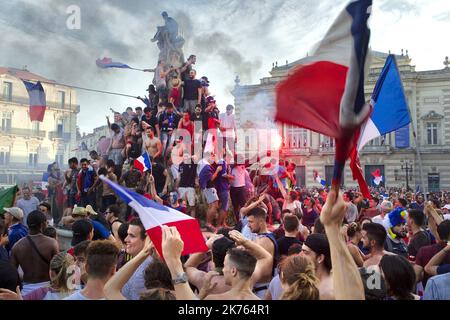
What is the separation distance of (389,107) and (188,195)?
7.70m

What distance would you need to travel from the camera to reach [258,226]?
19.7 feet

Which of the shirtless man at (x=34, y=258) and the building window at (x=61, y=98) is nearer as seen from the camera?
the shirtless man at (x=34, y=258)

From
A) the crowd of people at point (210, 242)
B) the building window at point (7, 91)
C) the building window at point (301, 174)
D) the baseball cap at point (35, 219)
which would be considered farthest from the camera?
the building window at point (301, 174)

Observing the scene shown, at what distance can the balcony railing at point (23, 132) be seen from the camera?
91.0 feet

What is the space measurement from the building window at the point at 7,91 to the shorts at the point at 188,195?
794 inches

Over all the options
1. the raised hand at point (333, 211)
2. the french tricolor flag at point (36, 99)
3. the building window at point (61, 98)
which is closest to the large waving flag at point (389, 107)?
the raised hand at point (333, 211)

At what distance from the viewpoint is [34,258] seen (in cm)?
580

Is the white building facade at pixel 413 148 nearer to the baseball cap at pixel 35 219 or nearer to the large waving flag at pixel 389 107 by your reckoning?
the large waving flag at pixel 389 107

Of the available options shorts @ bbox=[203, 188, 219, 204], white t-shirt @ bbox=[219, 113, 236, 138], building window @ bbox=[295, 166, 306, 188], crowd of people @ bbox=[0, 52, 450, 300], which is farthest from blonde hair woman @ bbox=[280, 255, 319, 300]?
building window @ bbox=[295, 166, 306, 188]

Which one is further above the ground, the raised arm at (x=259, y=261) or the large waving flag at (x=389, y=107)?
the large waving flag at (x=389, y=107)

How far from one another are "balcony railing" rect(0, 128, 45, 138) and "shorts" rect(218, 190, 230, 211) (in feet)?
68.3

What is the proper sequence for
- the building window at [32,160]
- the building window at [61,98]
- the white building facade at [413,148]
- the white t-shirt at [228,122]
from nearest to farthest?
1. the white t-shirt at [228,122]
2. the building window at [61,98]
3. the building window at [32,160]
4. the white building facade at [413,148]

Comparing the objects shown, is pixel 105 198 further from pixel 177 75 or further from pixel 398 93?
pixel 398 93

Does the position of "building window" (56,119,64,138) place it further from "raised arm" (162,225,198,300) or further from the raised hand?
the raised hand
